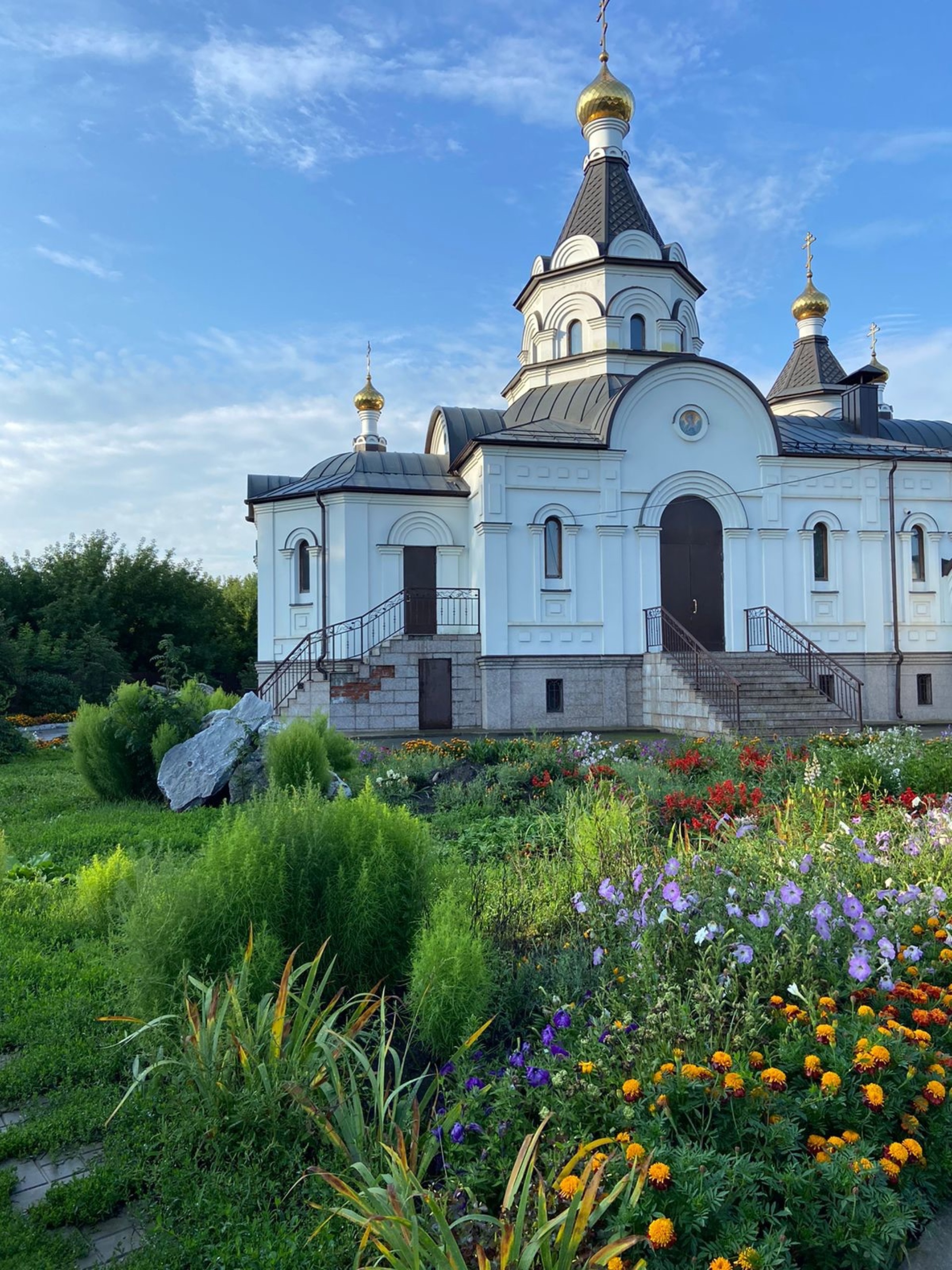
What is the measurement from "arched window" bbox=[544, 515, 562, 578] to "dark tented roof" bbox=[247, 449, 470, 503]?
2.28 m

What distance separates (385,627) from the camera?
17172 mm

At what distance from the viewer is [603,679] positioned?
52.5ft

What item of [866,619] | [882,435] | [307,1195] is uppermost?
[882,435]

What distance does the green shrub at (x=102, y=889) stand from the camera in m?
4.34

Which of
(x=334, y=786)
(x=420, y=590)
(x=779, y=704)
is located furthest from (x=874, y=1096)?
(x=420, y=590)

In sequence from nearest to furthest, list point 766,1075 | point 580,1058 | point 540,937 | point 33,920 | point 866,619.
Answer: point 766,1075 < point 580,1058 < point 540,937 < point 33,920 < point 866,619

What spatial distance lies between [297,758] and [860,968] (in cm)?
537

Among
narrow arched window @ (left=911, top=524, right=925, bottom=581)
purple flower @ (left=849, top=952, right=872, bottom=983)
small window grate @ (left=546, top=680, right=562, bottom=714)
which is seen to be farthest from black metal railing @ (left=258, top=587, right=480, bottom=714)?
purple flower @ (left=849, top=952, right=872, bottom=983)

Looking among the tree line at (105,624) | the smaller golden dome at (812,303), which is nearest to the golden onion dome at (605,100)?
the smaller golden dome at (812,303)

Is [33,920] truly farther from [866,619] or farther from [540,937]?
[866,619]

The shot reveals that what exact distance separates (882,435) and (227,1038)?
22.5 meters

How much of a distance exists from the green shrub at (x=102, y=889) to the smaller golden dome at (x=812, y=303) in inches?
1063

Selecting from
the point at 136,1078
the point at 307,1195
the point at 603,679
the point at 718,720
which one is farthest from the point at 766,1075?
Result: the point at 603,679

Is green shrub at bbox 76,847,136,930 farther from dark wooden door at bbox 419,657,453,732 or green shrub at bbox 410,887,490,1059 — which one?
dark wooden door at bbox 419,657,453,732
